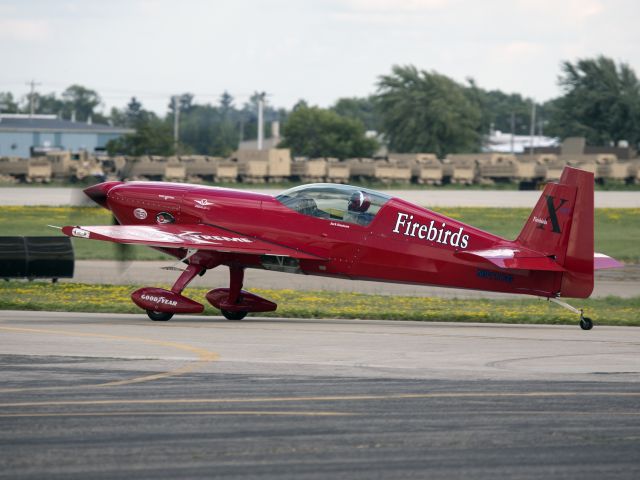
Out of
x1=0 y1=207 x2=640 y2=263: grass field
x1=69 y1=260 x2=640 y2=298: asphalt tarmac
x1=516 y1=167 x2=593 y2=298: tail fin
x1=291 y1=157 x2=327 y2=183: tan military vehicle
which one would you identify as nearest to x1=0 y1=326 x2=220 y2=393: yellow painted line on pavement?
x1=516 y1=167 x2=593 y2=298: tail fin

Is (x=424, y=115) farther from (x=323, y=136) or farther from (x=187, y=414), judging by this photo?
(x=187, y=414)

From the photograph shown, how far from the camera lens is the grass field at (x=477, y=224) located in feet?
113

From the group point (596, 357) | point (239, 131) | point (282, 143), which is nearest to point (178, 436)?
point (596, 357)

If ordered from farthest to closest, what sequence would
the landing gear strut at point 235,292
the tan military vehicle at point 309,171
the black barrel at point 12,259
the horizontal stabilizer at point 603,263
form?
1. the tan military vehicle at point 309,171
2. the black barrel at point 12,259
3. the landing gear strut at point 235,292
4. the horizontal stabilizer at point 603,263

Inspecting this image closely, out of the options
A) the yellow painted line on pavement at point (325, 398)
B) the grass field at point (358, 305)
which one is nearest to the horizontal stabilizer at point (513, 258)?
the grass field at point (358, 305)

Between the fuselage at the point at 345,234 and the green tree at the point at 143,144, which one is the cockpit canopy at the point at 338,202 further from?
the green tree at the point at 143,144

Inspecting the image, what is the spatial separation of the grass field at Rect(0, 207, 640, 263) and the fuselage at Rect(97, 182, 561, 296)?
1283 centimetres

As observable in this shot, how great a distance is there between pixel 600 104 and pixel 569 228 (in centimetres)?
10786

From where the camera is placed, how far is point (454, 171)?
84062 mm

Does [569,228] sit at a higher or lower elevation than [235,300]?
higher

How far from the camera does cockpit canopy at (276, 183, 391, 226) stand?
18.1 m

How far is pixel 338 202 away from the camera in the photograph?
1827 centimetres

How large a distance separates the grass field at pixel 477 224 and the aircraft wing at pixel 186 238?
1331 centimetres

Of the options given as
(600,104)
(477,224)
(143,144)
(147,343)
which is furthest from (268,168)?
(147,343)
